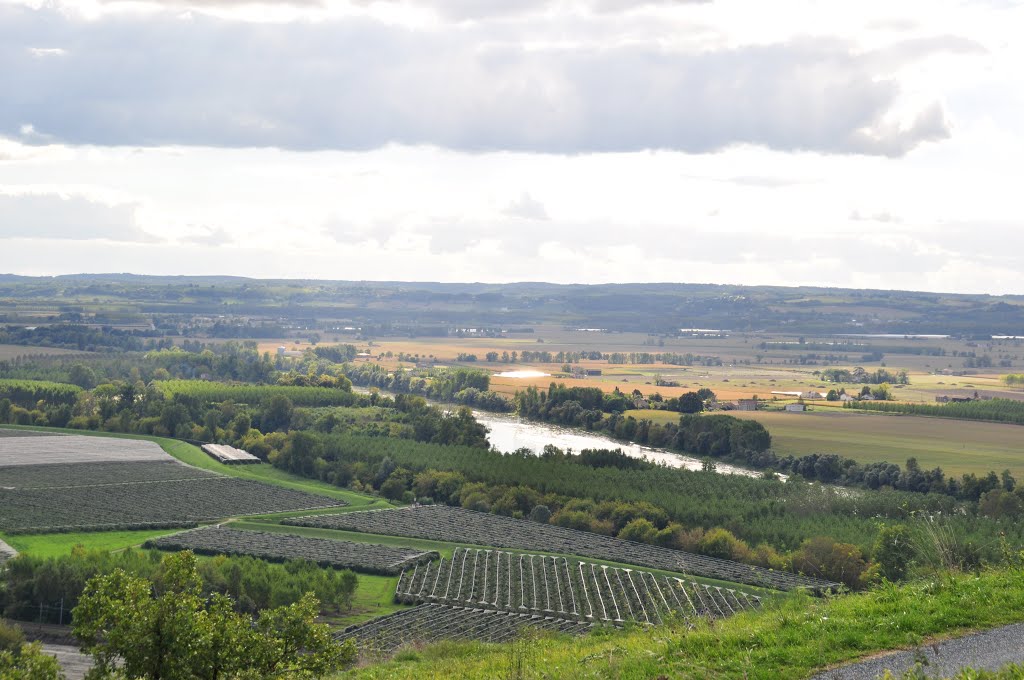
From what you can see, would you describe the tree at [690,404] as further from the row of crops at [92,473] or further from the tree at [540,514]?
the row of crops at [92,473]

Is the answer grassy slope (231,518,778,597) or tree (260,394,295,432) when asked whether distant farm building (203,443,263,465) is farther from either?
grassy slope (231,518,778,597)

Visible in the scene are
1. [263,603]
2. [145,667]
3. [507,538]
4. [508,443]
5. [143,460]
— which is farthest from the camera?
[508,443]

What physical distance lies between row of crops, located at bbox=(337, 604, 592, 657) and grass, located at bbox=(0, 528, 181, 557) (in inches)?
1191

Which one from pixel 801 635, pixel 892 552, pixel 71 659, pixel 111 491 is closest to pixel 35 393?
pixel 111 491

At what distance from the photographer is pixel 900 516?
9619 centimetres

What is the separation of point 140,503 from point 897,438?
285ft

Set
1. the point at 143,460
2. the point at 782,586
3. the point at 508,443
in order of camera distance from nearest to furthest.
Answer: the point at 782,586
the point at 143,460
the point at 508,443

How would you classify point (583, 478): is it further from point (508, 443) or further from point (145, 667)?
point (145, 667)

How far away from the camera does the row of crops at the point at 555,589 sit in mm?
69062

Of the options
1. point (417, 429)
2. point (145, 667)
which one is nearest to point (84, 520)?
point (417, 429)

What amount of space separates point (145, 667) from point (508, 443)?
119 metres

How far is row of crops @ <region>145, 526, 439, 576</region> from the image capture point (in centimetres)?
8350

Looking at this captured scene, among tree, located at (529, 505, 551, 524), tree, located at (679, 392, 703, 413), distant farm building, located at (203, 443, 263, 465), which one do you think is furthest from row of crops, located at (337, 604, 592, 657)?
tree, located at (679, 392, 703, 413)

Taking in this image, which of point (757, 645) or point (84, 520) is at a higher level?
point (757, 645)
